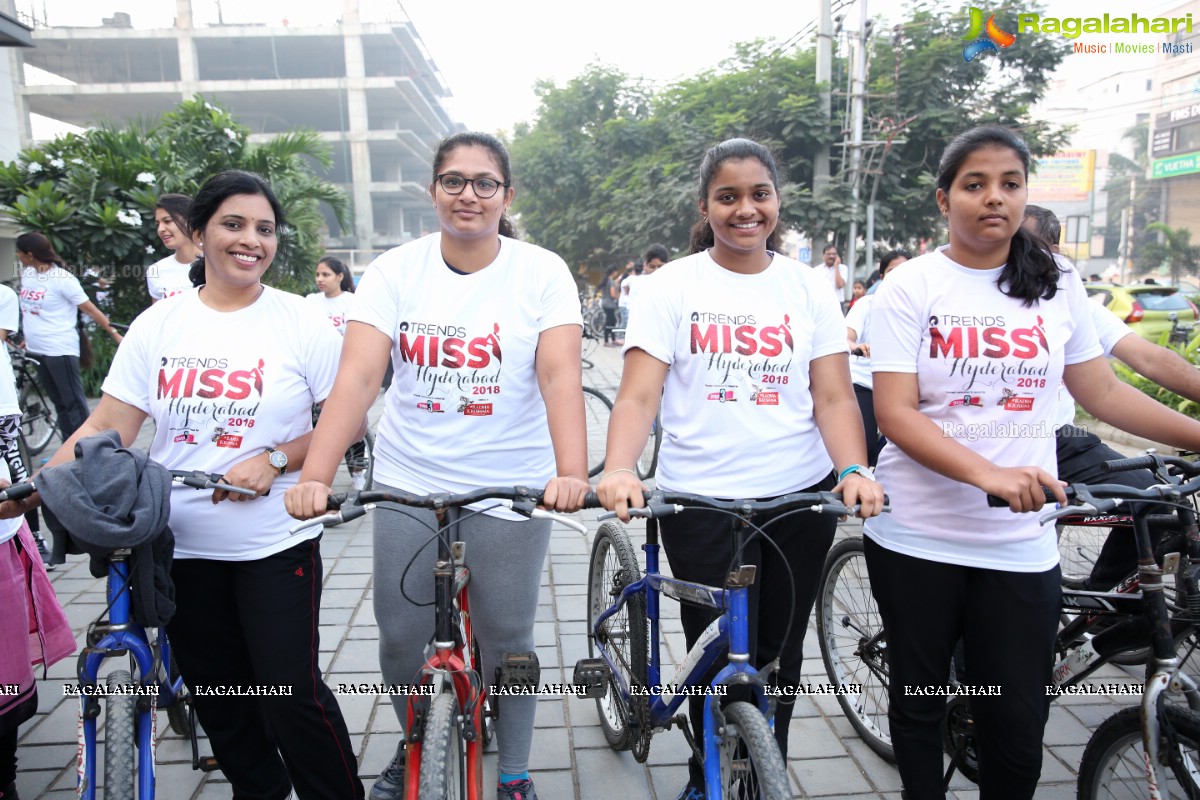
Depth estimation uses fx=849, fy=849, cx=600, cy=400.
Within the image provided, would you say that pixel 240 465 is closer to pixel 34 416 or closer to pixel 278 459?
pixel 278 459

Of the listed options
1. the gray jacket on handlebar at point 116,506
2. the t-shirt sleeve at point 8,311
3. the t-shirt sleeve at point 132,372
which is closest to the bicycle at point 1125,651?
the gray jacket on handlebar at point 116,506

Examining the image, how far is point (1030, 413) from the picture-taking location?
2.21m

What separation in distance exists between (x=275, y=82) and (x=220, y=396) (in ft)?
198

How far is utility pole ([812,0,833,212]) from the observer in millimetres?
16359

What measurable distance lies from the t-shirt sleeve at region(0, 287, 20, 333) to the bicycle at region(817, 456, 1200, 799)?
4.64m

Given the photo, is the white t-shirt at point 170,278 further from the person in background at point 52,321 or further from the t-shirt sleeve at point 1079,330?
the t-shirt sleeve at point 1079,330

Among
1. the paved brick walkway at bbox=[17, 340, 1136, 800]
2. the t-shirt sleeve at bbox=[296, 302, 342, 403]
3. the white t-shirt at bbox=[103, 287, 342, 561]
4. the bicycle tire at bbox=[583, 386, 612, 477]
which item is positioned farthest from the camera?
the bicycle tire at bbox=[583, 386, 612, 477]

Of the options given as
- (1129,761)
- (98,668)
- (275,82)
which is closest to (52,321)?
(98,668)

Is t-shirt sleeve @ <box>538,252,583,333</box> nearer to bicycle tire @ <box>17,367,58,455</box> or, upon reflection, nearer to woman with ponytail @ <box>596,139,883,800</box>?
woman with ponytail @ <box>596,139,883,800</box>

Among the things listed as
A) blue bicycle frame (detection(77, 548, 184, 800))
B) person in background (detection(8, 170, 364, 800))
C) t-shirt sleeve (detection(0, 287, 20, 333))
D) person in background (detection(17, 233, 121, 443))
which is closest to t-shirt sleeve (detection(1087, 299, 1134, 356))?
A: person in background (detection(8, 170, 364, 800))

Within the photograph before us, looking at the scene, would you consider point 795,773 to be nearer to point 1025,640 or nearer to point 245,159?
point 1025,640

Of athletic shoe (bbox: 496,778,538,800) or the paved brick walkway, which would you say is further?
the paved brick walkway

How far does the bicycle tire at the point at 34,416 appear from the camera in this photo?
308 inches

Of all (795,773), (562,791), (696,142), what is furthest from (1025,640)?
(696,142)
